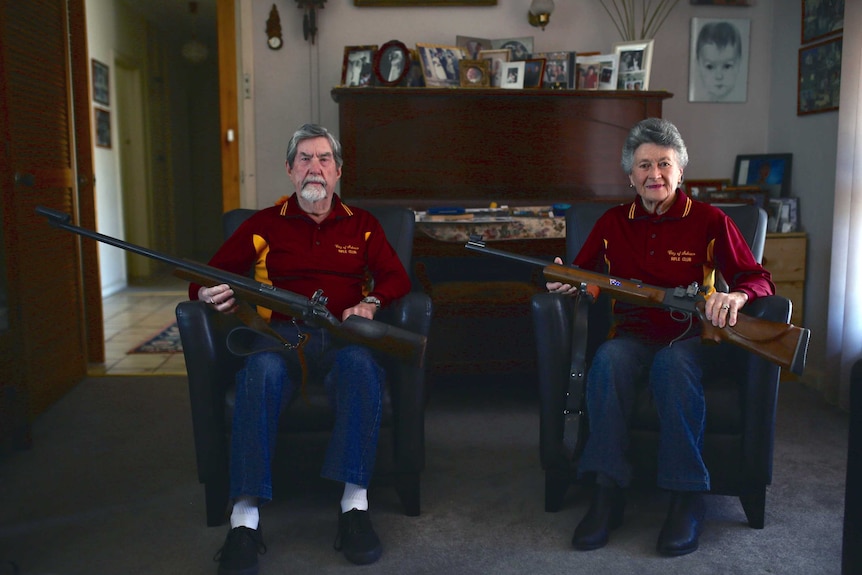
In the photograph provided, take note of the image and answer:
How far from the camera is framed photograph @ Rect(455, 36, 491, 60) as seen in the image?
3.43 meters

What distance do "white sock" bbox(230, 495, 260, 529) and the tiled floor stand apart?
5.71 feet

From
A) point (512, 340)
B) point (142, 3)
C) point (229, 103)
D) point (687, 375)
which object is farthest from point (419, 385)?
point (142, 3)

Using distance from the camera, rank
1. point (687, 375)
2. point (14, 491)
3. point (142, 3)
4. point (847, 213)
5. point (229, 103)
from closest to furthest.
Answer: point (687, 375)
point (14, 491)
point (847, 213)
point (229, 103)
point (142, 3)

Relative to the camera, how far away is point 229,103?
11.8 feet

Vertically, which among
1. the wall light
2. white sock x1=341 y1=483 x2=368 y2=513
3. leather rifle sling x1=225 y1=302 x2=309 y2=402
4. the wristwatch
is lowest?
white sock x1=341 y1=483 x2=368 y2=513

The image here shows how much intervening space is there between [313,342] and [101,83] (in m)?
4.43

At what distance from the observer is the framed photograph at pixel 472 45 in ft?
11.3

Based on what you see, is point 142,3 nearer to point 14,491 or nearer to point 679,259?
point 14,491

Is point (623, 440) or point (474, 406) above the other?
point (623, 440)

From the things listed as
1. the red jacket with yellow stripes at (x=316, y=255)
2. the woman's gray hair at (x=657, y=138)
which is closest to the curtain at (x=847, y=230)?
the woman's gray hair at (x=657, y=138)

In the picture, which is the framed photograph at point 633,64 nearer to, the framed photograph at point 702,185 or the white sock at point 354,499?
the framed photograph at point 702,185

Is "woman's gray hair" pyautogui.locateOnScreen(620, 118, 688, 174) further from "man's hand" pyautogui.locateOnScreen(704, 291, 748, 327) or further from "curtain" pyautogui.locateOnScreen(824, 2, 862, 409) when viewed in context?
"curtain" pyautogui.locateOnScreen(824, 2, 862, 409)

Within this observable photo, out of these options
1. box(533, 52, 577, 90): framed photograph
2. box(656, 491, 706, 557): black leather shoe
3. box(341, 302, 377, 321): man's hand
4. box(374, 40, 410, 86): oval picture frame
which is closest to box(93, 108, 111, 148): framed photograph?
box(374, 40, 410, 86): oval picture frame

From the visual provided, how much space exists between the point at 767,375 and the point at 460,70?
6.44 feet
